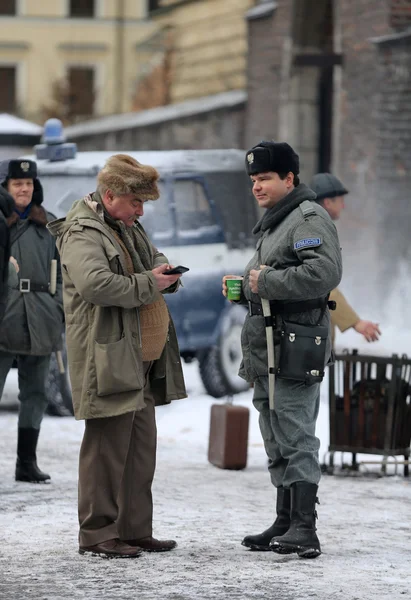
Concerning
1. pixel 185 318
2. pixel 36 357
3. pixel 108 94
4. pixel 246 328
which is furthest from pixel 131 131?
pixel 108 94

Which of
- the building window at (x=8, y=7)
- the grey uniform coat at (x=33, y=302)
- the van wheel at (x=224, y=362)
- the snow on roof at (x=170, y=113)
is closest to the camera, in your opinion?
the grey uniform coat at (x=33, y=302)

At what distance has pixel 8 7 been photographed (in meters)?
49.7

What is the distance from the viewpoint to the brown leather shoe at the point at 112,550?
258 inches

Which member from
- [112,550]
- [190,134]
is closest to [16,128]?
[190,134]

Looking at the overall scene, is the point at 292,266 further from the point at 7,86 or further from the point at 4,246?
the point at 7,86

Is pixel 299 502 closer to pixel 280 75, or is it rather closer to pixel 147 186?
pixel 147 186

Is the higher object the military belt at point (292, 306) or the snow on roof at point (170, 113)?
the snow on roof at point (170, 113)

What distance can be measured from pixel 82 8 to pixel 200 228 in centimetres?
3829

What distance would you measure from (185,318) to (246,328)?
549cm

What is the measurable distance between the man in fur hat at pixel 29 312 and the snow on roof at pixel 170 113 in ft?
31.4

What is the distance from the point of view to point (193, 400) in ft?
39.8

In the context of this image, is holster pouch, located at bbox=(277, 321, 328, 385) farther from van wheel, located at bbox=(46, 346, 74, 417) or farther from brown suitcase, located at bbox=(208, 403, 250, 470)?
van wheel, located at bbox=(46, 346, 74, 417)

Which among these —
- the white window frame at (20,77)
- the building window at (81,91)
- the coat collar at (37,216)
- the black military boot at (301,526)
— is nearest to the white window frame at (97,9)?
the building window at (81,91)

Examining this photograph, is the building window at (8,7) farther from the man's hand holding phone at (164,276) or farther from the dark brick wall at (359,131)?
the man's hand holding phone at (164,276)
